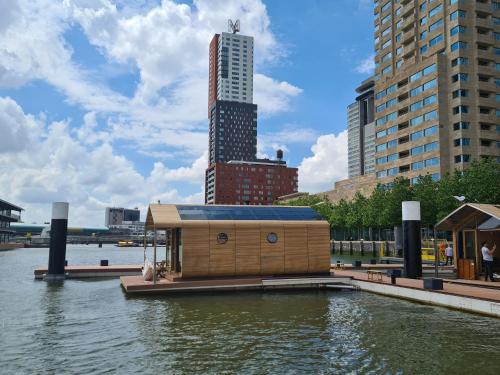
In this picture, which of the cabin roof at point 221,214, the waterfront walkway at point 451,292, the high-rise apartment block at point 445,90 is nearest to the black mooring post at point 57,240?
the cabin roof at point 221,214

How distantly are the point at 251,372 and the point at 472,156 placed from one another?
91.7m

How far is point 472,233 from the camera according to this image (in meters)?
28.5

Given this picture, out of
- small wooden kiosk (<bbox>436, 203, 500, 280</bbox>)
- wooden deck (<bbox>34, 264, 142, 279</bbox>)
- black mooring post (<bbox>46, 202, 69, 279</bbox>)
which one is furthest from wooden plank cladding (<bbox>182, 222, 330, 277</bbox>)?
black mooring post (<bbox>46, 202, 69, 279</bbox>)

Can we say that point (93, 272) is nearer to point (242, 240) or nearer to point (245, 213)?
point (245, 213)

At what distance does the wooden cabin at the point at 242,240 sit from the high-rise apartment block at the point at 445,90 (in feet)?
234

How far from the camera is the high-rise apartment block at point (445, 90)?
93812mm

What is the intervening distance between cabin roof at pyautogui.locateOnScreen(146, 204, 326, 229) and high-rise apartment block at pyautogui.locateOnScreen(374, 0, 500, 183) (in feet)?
232

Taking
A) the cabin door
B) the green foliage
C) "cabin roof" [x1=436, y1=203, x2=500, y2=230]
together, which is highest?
the green foliage

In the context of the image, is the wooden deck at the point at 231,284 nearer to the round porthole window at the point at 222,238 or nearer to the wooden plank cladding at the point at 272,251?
the wooden plank cladding at the point at 272,251

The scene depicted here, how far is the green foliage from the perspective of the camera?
65188mm

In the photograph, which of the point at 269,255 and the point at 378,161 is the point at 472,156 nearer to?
the point at 378,161

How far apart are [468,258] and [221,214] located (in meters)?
15.6

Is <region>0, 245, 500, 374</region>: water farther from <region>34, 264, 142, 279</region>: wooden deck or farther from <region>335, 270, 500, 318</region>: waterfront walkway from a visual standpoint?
<region>34, 264, 142, 279</region>: wooden deck

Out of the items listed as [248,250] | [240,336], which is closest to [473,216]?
[248,250]
